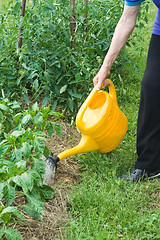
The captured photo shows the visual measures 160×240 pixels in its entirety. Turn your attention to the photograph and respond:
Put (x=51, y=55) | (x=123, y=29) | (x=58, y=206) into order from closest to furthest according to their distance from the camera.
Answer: (x=58, y=206) → (x=123, y=29) → (x=51, y=55)

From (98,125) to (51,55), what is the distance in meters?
0.83

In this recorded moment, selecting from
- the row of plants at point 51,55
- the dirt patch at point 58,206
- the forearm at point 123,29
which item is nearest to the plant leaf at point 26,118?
the dirt patch at point 58,206

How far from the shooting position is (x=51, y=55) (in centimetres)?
296

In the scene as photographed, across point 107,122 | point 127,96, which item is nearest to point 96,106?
point 107,122

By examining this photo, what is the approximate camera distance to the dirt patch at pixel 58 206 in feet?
6.32

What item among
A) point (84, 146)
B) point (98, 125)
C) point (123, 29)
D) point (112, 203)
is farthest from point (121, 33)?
point (112, 203)

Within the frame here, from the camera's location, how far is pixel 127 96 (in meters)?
3.71

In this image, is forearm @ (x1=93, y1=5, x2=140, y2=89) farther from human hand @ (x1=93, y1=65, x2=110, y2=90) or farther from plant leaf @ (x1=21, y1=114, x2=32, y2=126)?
plant leaf @ (x1=21, y1=114, x2=32, y2=126)

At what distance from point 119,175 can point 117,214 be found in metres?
0.51

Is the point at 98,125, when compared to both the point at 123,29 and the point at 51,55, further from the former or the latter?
the point at 51,55

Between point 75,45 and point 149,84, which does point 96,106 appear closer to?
point 149,84

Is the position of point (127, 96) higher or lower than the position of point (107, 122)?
lower

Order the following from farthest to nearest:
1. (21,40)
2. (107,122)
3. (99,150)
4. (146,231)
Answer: (21,40), (99,150), (107,122), (146,231)

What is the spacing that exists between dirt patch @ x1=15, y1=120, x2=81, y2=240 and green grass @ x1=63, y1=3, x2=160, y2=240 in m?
0.05
